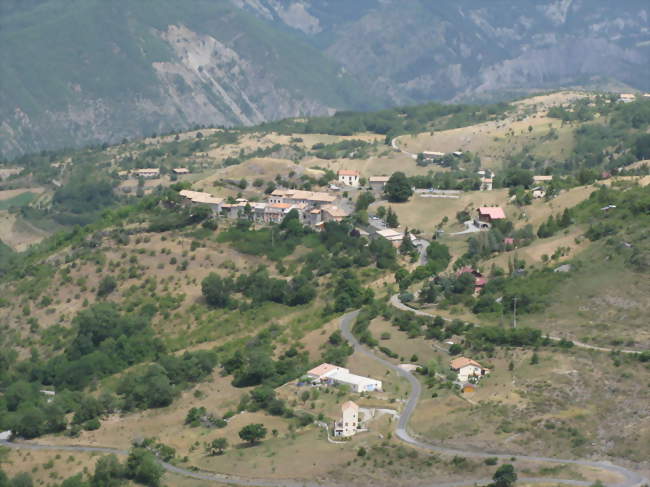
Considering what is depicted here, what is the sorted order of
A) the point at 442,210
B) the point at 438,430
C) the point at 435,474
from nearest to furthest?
the point at 435,474 < the point at 438,430 < the point at 442,210

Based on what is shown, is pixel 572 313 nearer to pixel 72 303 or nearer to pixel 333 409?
pixel 333 409

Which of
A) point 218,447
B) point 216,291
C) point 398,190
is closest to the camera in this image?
point 218,447

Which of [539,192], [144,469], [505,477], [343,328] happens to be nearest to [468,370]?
[505,477]

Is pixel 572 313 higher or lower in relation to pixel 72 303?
higher

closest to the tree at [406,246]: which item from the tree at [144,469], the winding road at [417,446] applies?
the winding road at [417,446]

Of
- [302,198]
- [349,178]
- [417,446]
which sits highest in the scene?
[417,446]

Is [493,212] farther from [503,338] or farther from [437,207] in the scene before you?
[503,338]

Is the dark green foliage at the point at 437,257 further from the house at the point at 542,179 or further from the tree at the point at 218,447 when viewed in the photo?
the tree at the point at 218,447

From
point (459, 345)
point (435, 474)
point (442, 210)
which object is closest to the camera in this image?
point (435, 474)

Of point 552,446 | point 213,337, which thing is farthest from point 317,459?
point 213,337
